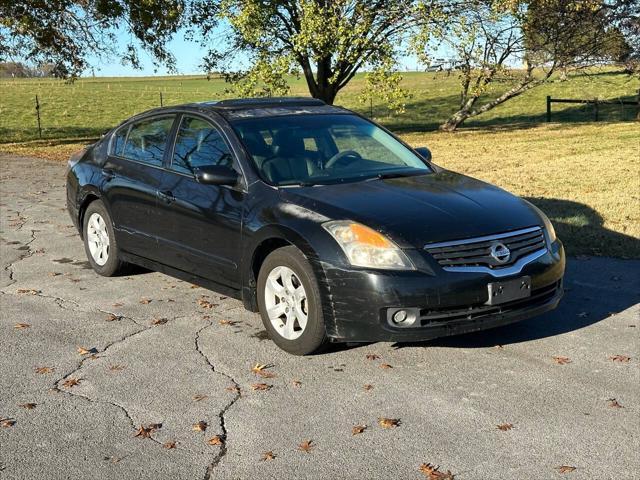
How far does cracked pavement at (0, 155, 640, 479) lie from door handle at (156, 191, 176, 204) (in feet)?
2.79

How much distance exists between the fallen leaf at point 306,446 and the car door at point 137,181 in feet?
9.92

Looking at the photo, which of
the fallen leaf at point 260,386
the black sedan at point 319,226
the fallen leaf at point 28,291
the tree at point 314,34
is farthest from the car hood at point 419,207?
the tree at point 314,34

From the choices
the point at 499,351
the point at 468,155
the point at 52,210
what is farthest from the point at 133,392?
the point at 468,155

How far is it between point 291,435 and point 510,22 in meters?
23.7

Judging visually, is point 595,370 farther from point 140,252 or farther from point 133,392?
point 140,252

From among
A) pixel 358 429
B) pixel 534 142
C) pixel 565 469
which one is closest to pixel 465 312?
pixel 358 429

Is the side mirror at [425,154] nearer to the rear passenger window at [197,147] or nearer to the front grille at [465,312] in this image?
the rear passenger window at [197,147]

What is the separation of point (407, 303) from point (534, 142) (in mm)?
18667

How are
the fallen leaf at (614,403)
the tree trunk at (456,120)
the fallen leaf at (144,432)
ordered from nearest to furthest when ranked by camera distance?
the fallen leaf at (144,432) → the fallen leaf at (614,403) → the tree trunk at (456,120)

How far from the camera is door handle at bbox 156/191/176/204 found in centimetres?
642

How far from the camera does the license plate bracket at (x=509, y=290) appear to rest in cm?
509

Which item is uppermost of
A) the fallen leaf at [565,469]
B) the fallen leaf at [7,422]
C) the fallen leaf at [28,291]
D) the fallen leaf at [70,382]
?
the fallen leaf at [28,291]

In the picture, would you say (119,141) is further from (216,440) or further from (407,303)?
(216,440)

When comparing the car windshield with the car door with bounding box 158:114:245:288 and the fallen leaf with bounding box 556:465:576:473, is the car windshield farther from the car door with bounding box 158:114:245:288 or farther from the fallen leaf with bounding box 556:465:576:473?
the fallen leaf with bounding box 556:465:576:473
